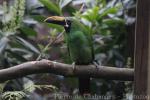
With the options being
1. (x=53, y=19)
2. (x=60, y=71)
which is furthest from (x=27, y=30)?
(x=60, y=71)

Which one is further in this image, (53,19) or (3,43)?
(3,43)

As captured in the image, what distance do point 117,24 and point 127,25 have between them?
0.08m

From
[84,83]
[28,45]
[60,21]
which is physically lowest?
[84,83]

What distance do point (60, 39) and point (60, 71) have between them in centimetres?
71

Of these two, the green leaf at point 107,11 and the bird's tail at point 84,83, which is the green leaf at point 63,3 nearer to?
the green leaf at point 107,11

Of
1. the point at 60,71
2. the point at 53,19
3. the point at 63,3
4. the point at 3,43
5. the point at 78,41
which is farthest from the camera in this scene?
the point at 63,3

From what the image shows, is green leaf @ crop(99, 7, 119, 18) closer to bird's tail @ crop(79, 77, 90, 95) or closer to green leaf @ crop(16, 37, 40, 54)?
green leaf @ crop(16, 37, 40, 54)

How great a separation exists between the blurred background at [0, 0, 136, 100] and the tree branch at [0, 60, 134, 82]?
14.1 inches

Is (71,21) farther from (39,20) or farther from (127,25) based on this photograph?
(127,25)

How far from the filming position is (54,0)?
7.80 ft

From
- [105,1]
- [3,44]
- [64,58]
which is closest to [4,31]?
[3,44]

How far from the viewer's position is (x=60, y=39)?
2135mm

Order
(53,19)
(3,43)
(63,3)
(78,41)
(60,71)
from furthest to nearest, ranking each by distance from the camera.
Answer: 1. (63,3)
2. (3,43)
3. (78,41)
4. (53,19)
5. (60,71)

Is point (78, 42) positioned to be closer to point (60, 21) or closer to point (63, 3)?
point (60, 21)
